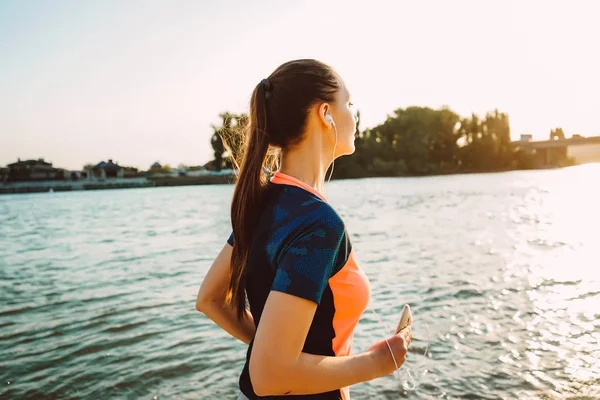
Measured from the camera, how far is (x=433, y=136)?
107 meters

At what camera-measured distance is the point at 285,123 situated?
1.87m

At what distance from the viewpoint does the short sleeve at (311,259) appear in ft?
4.85

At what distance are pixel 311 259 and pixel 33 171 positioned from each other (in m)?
143

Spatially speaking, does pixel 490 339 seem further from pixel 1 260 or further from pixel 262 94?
pixel 1 260

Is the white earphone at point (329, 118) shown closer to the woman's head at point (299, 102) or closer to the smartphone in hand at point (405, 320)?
the woman's head at point (299, 102)

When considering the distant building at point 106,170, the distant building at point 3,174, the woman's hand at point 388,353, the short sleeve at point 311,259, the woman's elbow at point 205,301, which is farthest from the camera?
the distant building at point 106,170

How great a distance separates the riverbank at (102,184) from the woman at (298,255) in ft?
373

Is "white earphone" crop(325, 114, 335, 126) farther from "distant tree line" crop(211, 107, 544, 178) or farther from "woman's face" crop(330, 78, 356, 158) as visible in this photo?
"distant tree line" crop(211, 107, 544, 178)

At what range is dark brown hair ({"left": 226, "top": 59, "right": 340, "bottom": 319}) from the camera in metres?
1.84

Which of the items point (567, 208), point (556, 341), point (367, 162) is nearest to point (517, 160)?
point (367, 162)

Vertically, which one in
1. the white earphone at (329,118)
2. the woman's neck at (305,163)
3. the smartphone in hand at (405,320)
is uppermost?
the white earphone at (329,118)

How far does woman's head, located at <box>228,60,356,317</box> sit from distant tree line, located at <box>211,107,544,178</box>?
10227 centimetres

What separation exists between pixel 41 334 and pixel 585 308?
9.33m

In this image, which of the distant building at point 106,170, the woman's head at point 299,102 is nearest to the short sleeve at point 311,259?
the woman's head at point 299,102
